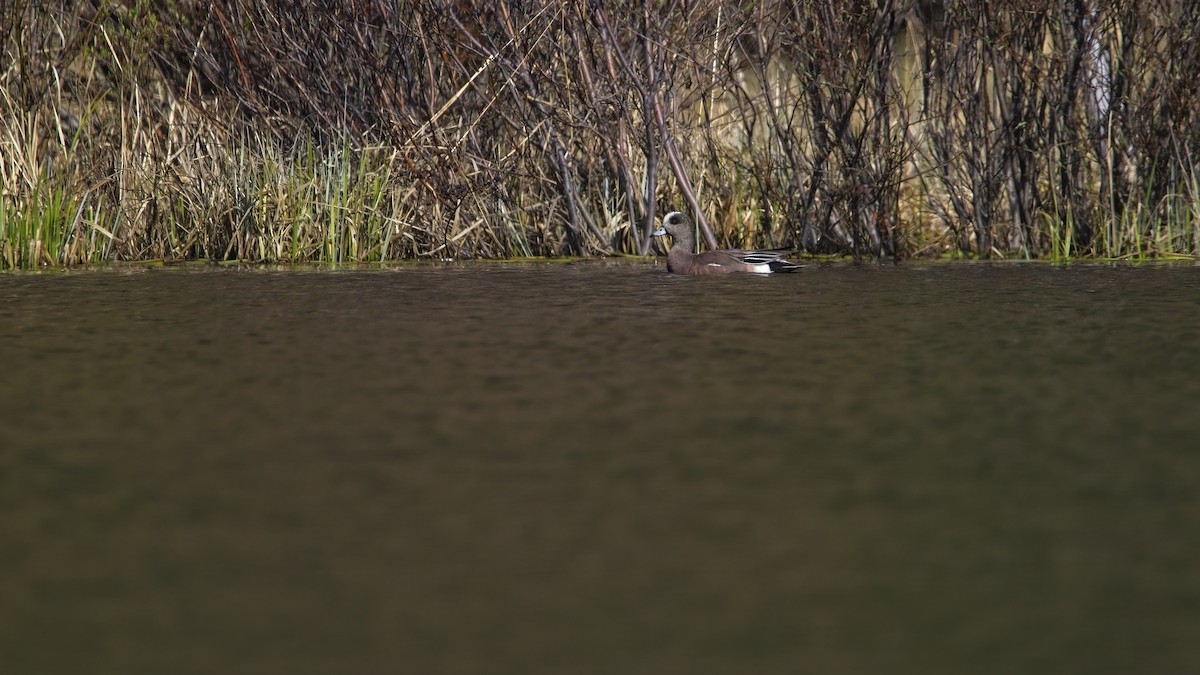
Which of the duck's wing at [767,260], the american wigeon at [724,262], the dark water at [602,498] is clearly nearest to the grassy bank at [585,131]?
the american wigeon at [724,262]

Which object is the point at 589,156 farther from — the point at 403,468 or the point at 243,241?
the point at 403,468

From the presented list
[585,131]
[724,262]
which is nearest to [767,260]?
[724,262]

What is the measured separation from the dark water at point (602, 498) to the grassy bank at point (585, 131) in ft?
12.4

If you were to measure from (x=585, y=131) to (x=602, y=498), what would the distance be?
808cm

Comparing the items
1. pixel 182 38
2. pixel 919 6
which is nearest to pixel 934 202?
pixel 919 6

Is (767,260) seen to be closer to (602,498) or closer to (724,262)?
(724,262)

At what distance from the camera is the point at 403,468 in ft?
14.4

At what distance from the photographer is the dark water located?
2973mm

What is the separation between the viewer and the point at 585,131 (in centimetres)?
1187

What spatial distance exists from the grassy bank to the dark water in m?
3.79

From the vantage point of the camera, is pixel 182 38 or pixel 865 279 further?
pixel 182 38

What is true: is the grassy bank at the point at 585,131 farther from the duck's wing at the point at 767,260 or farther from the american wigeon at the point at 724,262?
the duck's wing at the point at 767,260

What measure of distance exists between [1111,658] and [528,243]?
31.2 ft

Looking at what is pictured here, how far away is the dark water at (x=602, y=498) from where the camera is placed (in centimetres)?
297
